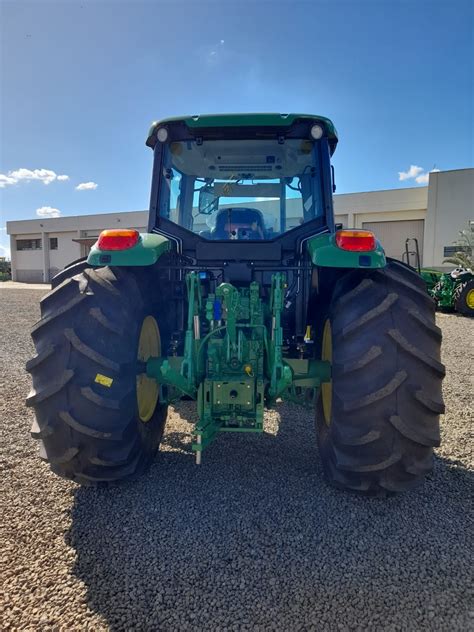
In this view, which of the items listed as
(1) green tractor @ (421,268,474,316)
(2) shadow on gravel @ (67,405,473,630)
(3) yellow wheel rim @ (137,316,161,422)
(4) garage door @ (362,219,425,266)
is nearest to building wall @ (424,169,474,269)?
(4) garage door @ (362,219,425,266)

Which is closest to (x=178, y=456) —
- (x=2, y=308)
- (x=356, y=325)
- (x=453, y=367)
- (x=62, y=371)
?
(x=62, y=371)

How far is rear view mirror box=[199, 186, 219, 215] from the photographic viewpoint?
3752 mm

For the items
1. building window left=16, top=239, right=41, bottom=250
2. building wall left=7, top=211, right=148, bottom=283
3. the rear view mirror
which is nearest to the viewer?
the rear view mirror

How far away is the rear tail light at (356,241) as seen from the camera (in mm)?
2523

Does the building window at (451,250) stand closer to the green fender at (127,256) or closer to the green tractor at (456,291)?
the green tractor at (456,291)

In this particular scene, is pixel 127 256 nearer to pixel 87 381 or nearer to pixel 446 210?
pixel 87 381

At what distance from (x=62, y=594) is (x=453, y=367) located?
5.91 metres

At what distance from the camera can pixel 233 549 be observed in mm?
2186

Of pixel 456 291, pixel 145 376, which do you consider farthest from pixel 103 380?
pixel 456 291

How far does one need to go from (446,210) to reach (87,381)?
1011 inches

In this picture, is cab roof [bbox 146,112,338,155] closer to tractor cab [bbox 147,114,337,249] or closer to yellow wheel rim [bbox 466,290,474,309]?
tractor cab [bbox 147,114,337,249]

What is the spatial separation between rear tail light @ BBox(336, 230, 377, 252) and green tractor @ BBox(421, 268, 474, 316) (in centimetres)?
1131

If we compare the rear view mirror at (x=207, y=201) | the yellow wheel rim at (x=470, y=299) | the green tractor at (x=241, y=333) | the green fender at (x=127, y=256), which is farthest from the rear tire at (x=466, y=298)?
the green fender at (x=127, y=256)

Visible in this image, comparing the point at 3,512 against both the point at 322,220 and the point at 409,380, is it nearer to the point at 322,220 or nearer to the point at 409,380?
the point at 409,380
